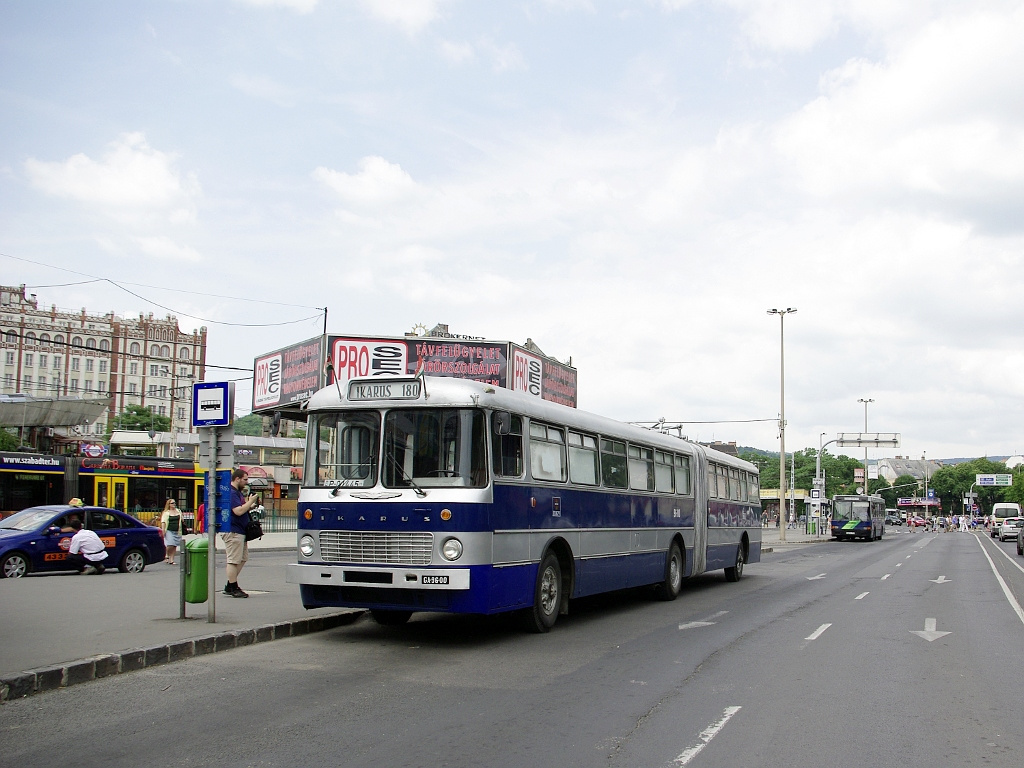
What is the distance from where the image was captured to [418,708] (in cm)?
740

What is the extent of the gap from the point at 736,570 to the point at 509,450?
12663 millimetres

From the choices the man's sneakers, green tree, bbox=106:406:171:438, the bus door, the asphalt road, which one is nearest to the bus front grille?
the asphalt road

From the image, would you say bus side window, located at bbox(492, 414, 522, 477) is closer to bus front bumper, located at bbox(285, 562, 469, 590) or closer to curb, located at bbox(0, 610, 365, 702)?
bus front bumper, located at bbox(285, 562, 469, 590)

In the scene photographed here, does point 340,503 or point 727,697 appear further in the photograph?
point 340,503

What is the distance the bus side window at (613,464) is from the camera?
1416cm

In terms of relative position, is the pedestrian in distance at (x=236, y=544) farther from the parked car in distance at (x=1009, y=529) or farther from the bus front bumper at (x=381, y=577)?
the parked car in distance at (x=1009, y=529)

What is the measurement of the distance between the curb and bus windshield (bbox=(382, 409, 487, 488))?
2.39m

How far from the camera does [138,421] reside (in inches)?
4186

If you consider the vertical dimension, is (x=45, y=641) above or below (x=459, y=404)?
below

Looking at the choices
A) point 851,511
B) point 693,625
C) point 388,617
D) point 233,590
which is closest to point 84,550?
point 233,590

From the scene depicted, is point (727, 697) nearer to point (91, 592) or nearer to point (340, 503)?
point (340, 503)

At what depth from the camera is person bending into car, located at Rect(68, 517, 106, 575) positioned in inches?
731

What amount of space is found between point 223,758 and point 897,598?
1515 centimetres

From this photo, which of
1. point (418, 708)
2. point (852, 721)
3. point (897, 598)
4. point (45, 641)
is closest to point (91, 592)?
point (45, 641)
